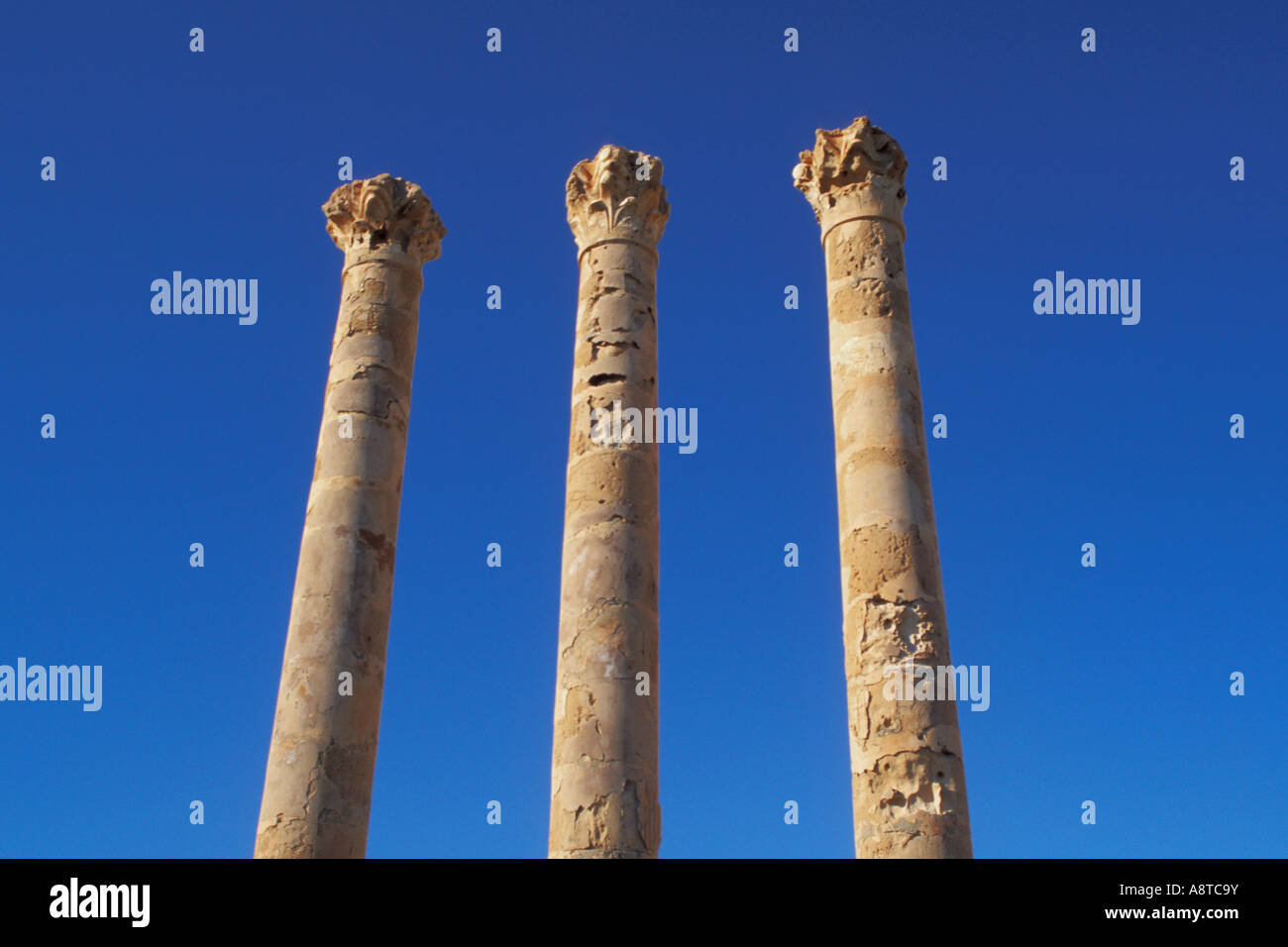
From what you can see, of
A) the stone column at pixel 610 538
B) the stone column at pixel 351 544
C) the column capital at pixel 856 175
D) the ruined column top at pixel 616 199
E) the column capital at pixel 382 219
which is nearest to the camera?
the stone column at pixel 610 538

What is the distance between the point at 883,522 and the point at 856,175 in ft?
24.3

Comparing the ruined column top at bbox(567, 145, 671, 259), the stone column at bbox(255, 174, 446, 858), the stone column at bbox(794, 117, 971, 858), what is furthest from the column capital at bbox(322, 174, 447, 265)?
the stone column at bbox(794, 117, 971, 858)

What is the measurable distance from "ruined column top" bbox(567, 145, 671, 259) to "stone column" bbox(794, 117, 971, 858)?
294 centimetres

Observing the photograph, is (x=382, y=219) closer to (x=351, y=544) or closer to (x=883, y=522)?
(x=351, y=544)

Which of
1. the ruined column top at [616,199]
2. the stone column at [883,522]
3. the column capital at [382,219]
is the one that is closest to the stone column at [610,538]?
the ruined column top at [616,199]

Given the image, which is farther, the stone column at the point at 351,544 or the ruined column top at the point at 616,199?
the ruined column top at the point at 616,199

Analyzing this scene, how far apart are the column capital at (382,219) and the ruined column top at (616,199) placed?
3.81 metres

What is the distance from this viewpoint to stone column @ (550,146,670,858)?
18.2 m

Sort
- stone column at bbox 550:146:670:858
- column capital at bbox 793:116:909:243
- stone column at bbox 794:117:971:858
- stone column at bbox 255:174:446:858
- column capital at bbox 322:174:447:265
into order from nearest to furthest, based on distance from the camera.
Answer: stone column at bbox 794:117:971:858 < stone column at bbox 550:146:670:858 < stone column at bbox 255:174:446:858 < column capital at bbox 793:116:909:243 < column capital at bbox 322:174:447:265

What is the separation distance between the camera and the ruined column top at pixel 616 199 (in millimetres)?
23969

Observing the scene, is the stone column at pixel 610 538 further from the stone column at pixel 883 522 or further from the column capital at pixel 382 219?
the column capital at pixel 382 219

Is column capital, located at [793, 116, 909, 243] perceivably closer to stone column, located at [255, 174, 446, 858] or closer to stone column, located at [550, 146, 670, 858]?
stone column, located at [550, 146, 670, 858]
